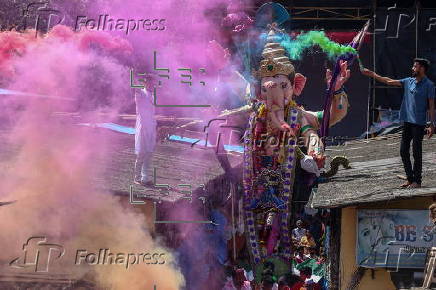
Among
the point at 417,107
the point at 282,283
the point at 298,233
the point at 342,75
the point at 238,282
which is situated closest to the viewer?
the point at 417,107

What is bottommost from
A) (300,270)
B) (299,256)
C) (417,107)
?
(300,270)

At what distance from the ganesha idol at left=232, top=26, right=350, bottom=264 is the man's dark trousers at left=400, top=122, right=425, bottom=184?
1592mm

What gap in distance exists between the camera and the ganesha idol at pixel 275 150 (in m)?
14.4

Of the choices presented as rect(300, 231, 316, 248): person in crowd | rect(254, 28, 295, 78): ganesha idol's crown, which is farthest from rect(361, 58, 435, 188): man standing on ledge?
rect(300, 231, 316, 248): person in crowd

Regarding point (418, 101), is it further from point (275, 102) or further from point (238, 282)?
point (238, 282)

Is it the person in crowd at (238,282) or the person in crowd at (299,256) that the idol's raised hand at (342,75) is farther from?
the person in crowd at (238,282)

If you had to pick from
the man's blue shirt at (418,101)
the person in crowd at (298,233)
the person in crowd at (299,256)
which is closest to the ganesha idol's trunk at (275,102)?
the person in crowd at (298,233)

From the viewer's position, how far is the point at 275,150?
14.5 meters

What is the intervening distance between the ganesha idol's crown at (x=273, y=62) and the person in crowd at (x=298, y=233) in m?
2.32

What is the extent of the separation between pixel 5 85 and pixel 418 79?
6271 millimetres

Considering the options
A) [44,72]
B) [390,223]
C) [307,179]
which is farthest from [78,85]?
[390,223]

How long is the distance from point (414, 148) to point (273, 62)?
2.65 meters

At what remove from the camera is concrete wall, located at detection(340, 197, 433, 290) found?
13359 millimetres

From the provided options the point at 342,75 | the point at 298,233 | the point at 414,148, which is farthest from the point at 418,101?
the point at 298,233
